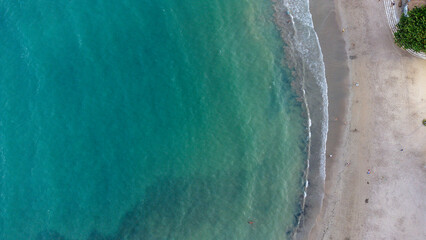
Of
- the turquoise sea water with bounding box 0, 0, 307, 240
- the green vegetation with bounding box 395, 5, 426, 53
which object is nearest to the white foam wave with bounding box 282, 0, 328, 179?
the turquoise sea water with bounding box 0, 0, 307, 240

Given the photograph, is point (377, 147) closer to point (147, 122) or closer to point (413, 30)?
point (413, 30)

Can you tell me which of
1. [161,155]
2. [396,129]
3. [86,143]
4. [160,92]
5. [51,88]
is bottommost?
[396,129]

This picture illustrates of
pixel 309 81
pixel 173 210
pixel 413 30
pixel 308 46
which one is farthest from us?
pixel 308 46

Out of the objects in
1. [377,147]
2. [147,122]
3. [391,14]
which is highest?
[391,14]

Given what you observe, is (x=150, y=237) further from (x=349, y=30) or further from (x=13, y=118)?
(x=349, y=30)

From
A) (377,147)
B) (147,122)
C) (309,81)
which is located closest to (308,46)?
(309,81)

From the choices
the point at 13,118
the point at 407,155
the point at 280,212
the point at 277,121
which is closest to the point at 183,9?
the point at 277,121

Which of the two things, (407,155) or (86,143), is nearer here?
(407,155)
